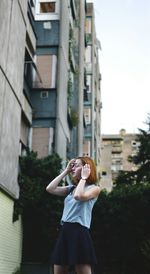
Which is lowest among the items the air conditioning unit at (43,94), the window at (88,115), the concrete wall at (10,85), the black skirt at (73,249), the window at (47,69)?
the black skirt at (73,249)

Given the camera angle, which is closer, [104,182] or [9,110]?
[9,110]

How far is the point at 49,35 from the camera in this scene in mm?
19938

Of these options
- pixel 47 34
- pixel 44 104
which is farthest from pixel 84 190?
pixel 47 34

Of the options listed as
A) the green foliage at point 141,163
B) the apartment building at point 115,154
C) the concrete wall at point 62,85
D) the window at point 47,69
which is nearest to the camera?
the concrete wall at point 62,85

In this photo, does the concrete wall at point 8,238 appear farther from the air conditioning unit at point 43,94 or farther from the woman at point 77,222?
the woman at point 77,222

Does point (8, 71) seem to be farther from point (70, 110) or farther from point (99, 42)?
point (99, 42)

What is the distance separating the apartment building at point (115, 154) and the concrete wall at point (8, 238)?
43.5 meters

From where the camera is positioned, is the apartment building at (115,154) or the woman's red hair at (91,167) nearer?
the woman's red hair at (91,167)

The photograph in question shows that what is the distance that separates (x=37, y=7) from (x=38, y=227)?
32.0ft

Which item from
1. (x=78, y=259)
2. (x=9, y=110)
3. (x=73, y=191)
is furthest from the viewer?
(x=9, y=110)

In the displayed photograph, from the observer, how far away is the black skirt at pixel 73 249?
3461 millimetres

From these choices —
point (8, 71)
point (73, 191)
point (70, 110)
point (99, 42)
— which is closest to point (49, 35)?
point (70, 110)

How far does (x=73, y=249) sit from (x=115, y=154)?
59746 mm

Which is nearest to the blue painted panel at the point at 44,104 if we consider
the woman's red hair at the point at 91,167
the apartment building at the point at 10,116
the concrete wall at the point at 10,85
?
the apartment building at the point at 10,116
